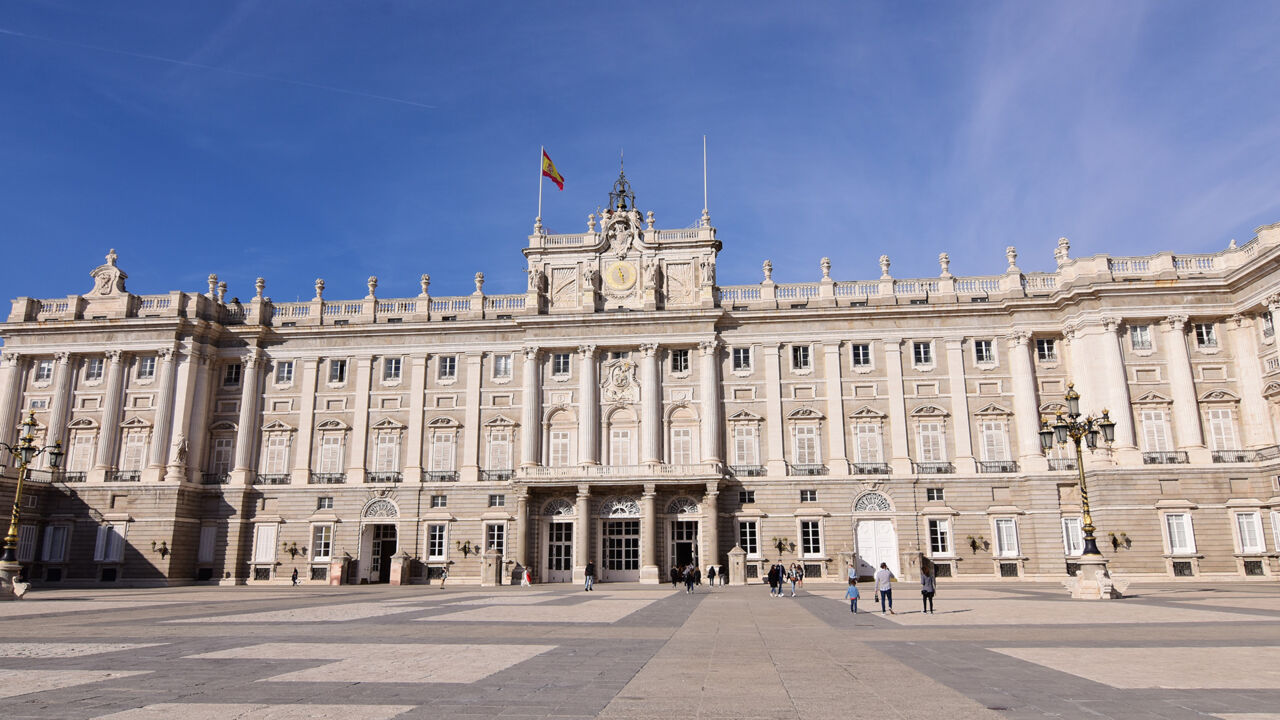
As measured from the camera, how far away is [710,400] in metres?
48.8

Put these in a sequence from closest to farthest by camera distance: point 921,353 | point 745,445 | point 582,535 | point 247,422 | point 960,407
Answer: point 582,535
point 960,407
point 745,445
point 921,353
point 247,422

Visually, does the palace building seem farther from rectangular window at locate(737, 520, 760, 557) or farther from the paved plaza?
the paved plaza

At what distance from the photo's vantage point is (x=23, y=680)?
1060 centimetres

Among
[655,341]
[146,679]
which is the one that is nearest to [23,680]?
[146,679]

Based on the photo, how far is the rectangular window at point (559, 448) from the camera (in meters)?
49.8

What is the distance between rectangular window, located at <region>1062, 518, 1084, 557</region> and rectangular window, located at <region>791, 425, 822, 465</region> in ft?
42.9

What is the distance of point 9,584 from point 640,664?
31.4 m

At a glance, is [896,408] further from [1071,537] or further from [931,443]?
[1071,537]

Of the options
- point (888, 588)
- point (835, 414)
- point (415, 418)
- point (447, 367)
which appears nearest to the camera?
point (888, 588)

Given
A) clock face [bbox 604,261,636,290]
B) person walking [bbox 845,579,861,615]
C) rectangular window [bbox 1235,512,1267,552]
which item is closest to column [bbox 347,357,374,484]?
clock face [bbox 604,261,636,290]

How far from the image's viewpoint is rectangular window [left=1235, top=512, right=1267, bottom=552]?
42.6 m

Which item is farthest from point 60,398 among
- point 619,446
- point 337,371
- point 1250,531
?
point 1250,531

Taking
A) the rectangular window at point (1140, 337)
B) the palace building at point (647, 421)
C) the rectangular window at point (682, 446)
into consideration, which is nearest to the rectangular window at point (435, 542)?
the palace building at point (647, 421)

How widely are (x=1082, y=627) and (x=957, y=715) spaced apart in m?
11.6
